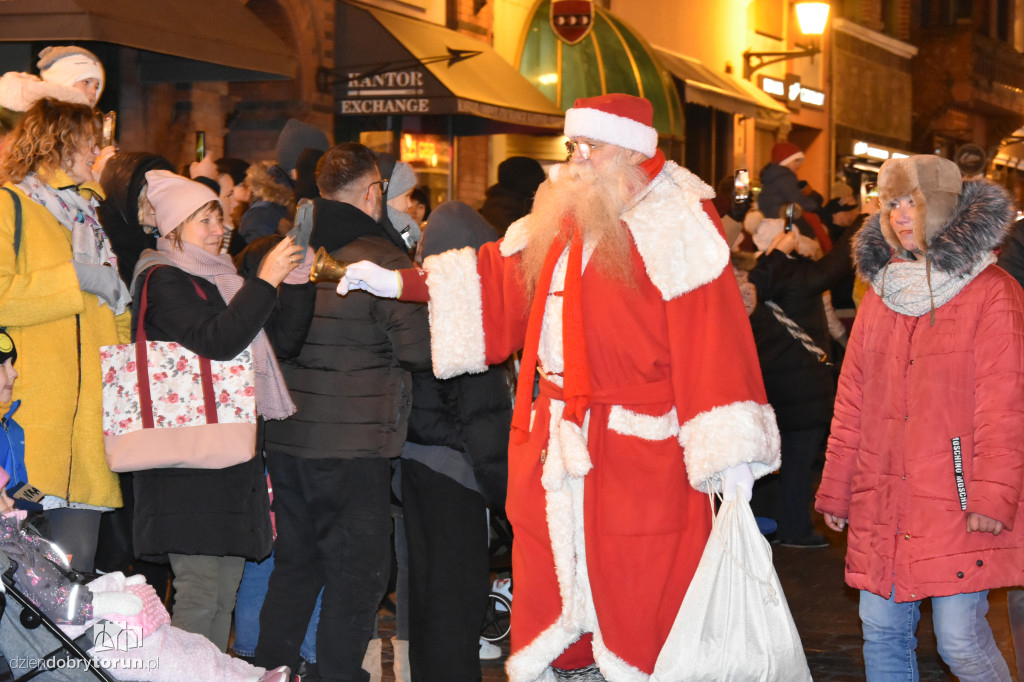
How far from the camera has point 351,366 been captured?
16.5 feet

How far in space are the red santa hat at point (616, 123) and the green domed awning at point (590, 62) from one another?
10.6m

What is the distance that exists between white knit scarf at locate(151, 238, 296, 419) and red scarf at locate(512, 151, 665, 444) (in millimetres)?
1085

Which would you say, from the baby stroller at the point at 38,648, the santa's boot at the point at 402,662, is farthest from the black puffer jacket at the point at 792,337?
the baby stroller at the point at 38,648

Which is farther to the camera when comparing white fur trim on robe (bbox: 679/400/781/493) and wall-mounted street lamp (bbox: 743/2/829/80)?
wall-mounted street lamp (bbox: 743/2/829/80)

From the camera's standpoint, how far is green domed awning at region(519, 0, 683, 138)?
15.1m

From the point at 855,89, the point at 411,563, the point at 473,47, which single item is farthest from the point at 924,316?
the point at 855,89

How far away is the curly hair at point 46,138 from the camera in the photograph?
15.5 feet

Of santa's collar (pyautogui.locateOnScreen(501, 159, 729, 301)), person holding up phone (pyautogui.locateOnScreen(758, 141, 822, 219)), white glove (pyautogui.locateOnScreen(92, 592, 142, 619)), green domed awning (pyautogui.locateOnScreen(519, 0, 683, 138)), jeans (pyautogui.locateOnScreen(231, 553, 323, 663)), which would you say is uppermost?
green domed awning (pyautogui.locateOnScreen(519, 0, 683, 138))

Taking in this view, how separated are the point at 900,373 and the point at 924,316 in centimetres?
21

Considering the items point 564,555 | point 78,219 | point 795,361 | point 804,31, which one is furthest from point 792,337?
point 804,31

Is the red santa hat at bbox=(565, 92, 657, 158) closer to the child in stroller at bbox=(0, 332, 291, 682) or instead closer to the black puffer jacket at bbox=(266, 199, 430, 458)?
the black puffer jacket at bbox=(266, 199, 430, 458)

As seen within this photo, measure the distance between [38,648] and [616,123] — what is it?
7.82ft

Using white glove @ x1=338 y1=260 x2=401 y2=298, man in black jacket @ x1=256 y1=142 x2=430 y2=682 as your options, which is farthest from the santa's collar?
man in black jacket @ x1=256 y1=142 x2=430 y2=682

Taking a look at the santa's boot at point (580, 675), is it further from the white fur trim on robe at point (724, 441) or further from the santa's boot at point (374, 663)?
the santa's boot at point (374, 663)
